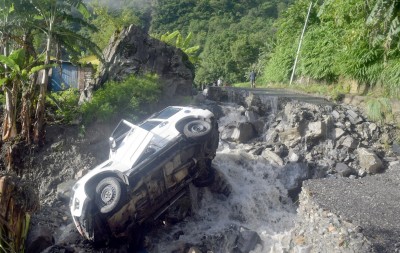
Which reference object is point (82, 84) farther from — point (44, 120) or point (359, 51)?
point (359, 51)

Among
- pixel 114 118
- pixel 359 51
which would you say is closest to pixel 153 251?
pixel 114 118

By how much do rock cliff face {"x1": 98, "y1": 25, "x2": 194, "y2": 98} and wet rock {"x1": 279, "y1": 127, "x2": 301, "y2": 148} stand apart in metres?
4.60

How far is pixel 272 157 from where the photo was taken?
12.8m

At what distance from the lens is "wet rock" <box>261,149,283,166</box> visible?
41.5 feet

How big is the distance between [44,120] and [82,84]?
8800 millimetres

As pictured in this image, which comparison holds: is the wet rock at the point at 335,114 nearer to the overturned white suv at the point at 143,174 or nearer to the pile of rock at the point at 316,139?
the pile of rock at the point at 316,139

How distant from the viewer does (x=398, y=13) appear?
12.8 metres

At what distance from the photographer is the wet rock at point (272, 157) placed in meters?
12.6

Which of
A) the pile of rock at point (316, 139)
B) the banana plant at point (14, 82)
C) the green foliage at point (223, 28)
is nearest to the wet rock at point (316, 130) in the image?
the pile of rock at point (316, 139)

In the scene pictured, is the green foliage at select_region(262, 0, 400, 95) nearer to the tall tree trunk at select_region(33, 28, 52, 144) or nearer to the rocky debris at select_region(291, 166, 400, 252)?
the rocky debris at select_region(291, 166, 400, 252)

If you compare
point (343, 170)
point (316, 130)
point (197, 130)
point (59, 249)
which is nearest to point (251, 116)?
point (316, 130)

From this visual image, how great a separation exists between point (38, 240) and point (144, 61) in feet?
29.8

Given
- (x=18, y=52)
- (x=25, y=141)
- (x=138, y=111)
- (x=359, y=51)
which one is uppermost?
(x=359, y=51)

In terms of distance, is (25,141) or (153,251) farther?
(25,141)
